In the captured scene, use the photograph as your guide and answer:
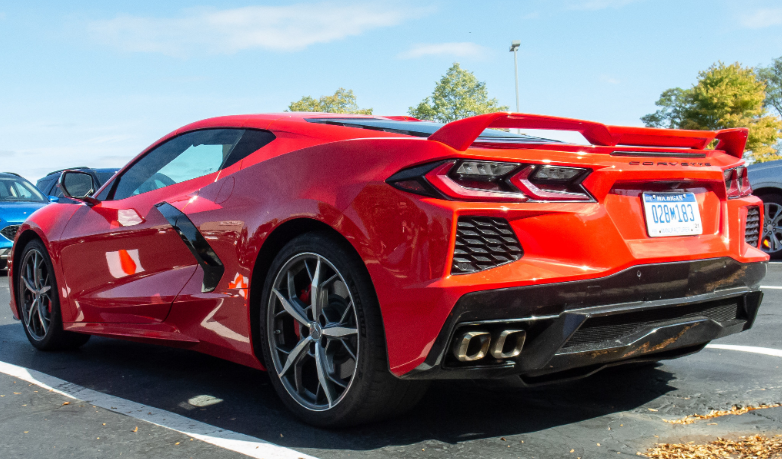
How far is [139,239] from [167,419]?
1.13 metres

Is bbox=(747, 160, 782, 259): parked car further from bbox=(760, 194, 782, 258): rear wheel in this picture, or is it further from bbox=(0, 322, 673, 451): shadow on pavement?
bbox=(0, 322, 673, 451): shadow on pavement

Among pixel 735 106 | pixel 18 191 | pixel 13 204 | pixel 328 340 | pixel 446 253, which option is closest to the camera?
pixel 446 253

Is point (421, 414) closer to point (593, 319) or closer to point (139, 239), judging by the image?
point (593, 319)

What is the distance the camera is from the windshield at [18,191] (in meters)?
11.4

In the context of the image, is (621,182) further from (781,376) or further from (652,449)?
(781,376)

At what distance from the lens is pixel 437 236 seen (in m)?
2.45

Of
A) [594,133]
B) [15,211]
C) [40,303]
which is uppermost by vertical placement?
[594,133]

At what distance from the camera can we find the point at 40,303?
495 centimetres

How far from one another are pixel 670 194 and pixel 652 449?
3.10 ft

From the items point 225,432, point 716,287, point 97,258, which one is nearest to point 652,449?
point 716,287

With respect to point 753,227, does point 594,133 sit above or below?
above

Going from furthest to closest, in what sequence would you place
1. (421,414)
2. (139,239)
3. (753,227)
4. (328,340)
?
1. (139,239)
2. (753,227)
3. (421,414)
4. (328,340)

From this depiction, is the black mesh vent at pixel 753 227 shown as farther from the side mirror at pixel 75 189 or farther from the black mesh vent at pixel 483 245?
the side mirror at pixel 75 189

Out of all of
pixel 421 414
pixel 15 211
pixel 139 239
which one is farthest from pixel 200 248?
pixel 15 211
